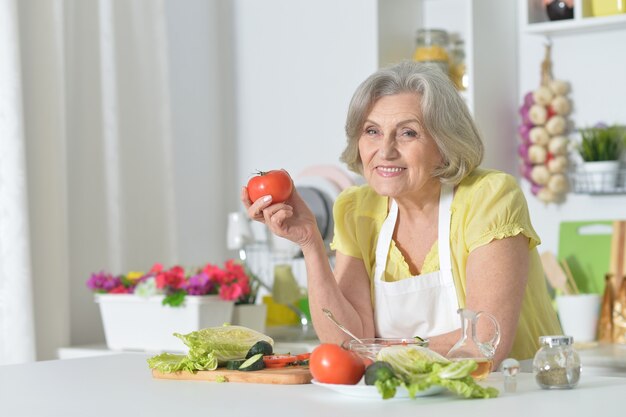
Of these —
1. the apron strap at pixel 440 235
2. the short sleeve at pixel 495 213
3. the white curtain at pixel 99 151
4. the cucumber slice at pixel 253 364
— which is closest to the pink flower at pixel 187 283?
the white curtain at pixel 99 151

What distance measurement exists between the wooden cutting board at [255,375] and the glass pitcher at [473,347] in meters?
0.23

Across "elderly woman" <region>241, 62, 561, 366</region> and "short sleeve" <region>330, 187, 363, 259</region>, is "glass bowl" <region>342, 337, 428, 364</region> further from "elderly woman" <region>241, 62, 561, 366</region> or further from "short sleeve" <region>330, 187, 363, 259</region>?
"short sleeve" <region>330, 187, 363, 259</region>

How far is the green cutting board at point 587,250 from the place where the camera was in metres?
3.17

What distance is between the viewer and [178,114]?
3703 mm

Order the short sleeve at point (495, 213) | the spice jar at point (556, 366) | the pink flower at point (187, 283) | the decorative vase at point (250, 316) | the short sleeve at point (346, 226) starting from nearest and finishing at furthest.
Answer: the spice jar at point (556, 366)
the short sleeve at point (495, 213)
the short sleeve at point (346, 226)
the pink flower at point (187, 283)
the decorative vase at point (250, 316)

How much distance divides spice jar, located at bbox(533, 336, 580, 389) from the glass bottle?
1.95m

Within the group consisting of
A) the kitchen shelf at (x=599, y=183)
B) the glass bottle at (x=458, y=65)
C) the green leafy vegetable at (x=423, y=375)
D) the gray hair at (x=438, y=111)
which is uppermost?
the glass bottle at (x=458, y=65)

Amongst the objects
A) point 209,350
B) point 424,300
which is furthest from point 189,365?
point 424,300

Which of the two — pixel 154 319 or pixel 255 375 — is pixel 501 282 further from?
pixel 154 319

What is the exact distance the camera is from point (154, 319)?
295 centimetres

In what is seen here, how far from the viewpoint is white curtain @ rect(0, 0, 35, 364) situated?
116 inches

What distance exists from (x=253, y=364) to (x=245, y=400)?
0.22 m

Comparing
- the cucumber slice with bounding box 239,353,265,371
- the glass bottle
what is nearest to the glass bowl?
the cucumber slice with bounding box 239,353,265,371

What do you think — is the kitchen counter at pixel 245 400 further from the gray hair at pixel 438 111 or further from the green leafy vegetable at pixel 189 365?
the gray hair at pixel 438 111
